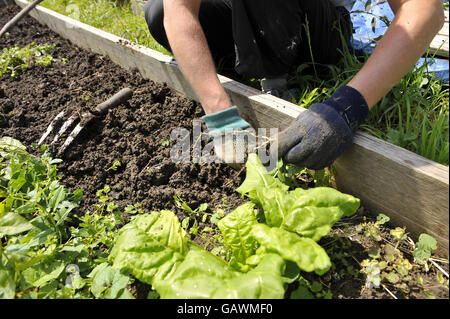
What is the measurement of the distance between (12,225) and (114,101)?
1.10 meters

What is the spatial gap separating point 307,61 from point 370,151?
1.01 m

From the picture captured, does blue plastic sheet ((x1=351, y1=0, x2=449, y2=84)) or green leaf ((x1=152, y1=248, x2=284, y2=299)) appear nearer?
green leaf ((x1=152, y1=248, x2=284, y2=299))

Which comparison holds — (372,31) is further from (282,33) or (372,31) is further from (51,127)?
(51,127)

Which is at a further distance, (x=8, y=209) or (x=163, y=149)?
(x=163, y=149)

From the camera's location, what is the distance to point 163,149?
76.9 inches

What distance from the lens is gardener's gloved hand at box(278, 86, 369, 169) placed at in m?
1.34

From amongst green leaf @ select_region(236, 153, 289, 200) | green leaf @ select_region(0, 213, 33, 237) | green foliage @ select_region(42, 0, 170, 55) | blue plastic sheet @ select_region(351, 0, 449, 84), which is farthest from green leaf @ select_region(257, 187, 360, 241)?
green foliage @ select_region(42, 0, 170, 55)

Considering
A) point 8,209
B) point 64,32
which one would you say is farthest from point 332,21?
point 64,32

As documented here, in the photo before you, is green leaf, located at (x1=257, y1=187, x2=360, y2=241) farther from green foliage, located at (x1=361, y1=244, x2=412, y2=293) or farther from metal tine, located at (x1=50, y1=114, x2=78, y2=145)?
metal tine, located at (x1=50, y1=114, x2=78, y2=145)

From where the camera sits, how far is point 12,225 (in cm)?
134

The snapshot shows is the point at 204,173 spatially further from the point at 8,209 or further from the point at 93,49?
the point at 93,49

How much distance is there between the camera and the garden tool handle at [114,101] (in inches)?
84.9

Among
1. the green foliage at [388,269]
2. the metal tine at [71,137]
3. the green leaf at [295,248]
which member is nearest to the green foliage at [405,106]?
the green foliage at [388,269]

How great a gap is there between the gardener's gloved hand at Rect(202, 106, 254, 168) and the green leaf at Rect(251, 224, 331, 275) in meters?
0.48
